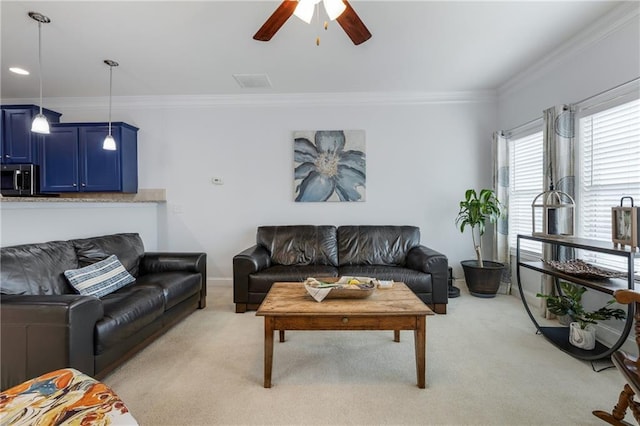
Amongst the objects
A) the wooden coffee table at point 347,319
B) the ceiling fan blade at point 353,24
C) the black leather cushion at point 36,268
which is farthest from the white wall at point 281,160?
the wooden coffee table at point 347,319

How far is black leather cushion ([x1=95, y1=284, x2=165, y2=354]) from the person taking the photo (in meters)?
1.91

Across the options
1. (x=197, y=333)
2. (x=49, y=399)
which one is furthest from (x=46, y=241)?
(x=49, y=399)

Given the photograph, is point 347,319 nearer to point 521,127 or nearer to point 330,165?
point 330,165

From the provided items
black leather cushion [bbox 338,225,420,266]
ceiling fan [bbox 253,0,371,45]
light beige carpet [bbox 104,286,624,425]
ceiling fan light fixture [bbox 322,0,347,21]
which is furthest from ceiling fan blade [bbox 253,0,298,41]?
black leather cushion [bbox 338,225,420,266]

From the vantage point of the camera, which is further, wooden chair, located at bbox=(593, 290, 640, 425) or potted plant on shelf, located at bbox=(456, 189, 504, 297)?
potted plant on shelf, located at bbox=(456, 189, 504, 297)

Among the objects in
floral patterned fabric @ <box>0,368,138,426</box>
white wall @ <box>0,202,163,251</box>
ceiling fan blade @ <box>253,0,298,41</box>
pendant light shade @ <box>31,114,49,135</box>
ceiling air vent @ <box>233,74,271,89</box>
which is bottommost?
floral patterned fabric @ <box>0,368,138,426</box>

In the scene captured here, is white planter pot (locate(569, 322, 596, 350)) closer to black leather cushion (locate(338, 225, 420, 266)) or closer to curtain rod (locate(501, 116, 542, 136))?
black leather cushion (locate(338, 225, 420, 266))

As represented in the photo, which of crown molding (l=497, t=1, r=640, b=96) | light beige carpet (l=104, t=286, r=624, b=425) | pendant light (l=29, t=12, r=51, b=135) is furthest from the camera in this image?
pendant light (l=29, t=12, r=51, b=135)

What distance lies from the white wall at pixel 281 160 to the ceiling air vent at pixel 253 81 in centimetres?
37

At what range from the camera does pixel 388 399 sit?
1793 mm

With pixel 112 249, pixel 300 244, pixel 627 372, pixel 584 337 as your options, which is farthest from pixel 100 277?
pixel 584 337

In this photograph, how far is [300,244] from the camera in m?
3.83

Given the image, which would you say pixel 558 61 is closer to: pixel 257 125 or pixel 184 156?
pixel 257 125

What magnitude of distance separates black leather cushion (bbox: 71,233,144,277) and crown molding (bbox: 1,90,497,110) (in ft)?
6.96
